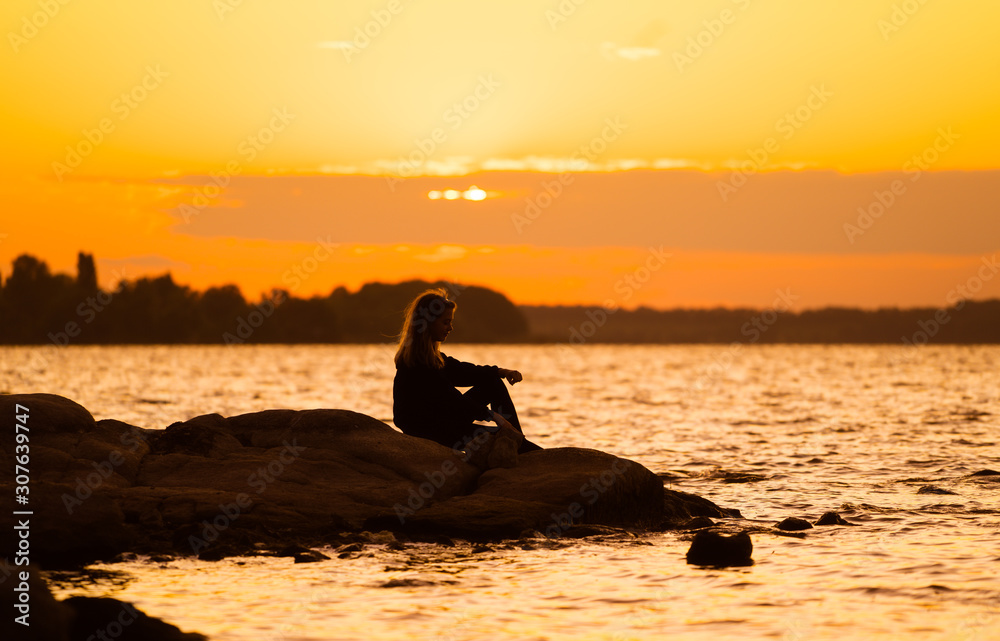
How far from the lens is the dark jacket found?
49.8 feet

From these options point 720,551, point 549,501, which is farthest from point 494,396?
point 720,551

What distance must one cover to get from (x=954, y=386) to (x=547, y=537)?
205 ft

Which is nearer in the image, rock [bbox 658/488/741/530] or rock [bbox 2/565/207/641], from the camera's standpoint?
rock [bbox 2/565/207/641]

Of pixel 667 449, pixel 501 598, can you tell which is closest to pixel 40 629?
pixel 501 598

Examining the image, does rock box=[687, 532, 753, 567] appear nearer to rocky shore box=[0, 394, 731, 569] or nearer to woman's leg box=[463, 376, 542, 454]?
rocky shore box=[0, 394, 731, 569]

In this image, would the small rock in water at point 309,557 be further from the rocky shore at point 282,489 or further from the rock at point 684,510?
the rock at point 684,510

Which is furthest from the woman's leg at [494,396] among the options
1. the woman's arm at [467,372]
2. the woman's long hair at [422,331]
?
the woman's long hair at [422,331]

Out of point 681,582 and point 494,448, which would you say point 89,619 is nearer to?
point 681,582

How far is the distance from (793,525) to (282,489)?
7.00 metres

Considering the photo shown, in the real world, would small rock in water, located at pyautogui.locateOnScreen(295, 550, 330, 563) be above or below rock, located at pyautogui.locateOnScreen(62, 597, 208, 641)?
below

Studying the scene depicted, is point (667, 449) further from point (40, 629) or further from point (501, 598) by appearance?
point (40, 629)

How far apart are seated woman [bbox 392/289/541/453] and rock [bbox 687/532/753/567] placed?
3286 millimetres

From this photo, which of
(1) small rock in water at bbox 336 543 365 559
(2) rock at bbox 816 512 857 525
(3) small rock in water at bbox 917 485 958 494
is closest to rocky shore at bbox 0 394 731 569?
(1) small rock in water at bbox 336 543 365 559

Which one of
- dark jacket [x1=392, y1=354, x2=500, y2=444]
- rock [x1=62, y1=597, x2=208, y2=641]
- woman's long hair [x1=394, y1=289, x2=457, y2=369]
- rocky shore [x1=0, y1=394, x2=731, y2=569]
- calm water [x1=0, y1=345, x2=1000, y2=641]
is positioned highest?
woman's long hair [x1=394, y1=289, x2=457, y2=369]
